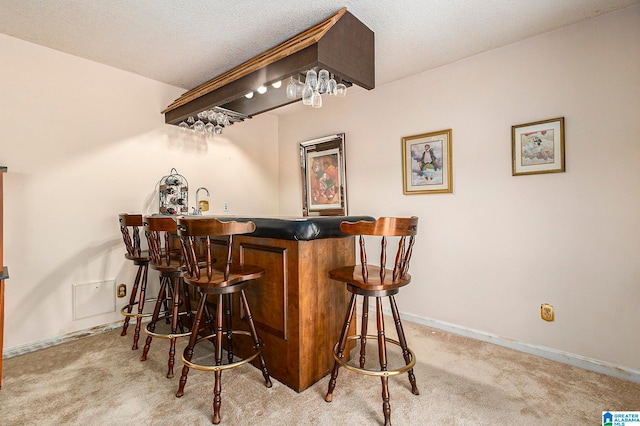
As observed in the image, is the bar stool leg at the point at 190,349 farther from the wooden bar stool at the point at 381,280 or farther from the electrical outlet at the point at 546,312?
the electrical outlet at the point at 546,312

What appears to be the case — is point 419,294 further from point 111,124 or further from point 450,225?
point 111,124

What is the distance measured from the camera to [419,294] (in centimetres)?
303

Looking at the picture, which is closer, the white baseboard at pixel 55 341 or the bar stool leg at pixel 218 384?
the bar stool leg at pixel 218 384

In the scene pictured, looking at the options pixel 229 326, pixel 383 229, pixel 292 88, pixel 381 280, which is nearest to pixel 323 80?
pixel 292 88

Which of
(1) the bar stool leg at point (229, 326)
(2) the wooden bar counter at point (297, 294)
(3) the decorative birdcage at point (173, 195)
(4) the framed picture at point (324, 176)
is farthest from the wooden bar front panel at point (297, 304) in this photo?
(4) the framed picture at point (324, 176)

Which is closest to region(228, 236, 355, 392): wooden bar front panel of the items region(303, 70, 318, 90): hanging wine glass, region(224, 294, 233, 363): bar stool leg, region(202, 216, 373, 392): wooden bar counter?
region(202, 216, 373, 392): wooden bar counter

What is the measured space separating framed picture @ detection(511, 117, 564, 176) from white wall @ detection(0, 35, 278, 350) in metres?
3.23

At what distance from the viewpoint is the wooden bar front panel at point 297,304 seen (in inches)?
70.4

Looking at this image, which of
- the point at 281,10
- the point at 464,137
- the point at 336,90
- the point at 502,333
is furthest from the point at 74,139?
the point at 502,333

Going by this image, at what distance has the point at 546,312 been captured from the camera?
2.31 m

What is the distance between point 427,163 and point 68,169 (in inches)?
126

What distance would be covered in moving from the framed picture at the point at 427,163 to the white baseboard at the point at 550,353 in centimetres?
125

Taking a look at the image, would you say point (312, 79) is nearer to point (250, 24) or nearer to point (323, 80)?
point (323, 80)

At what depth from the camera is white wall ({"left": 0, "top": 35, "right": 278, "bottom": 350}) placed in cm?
240
